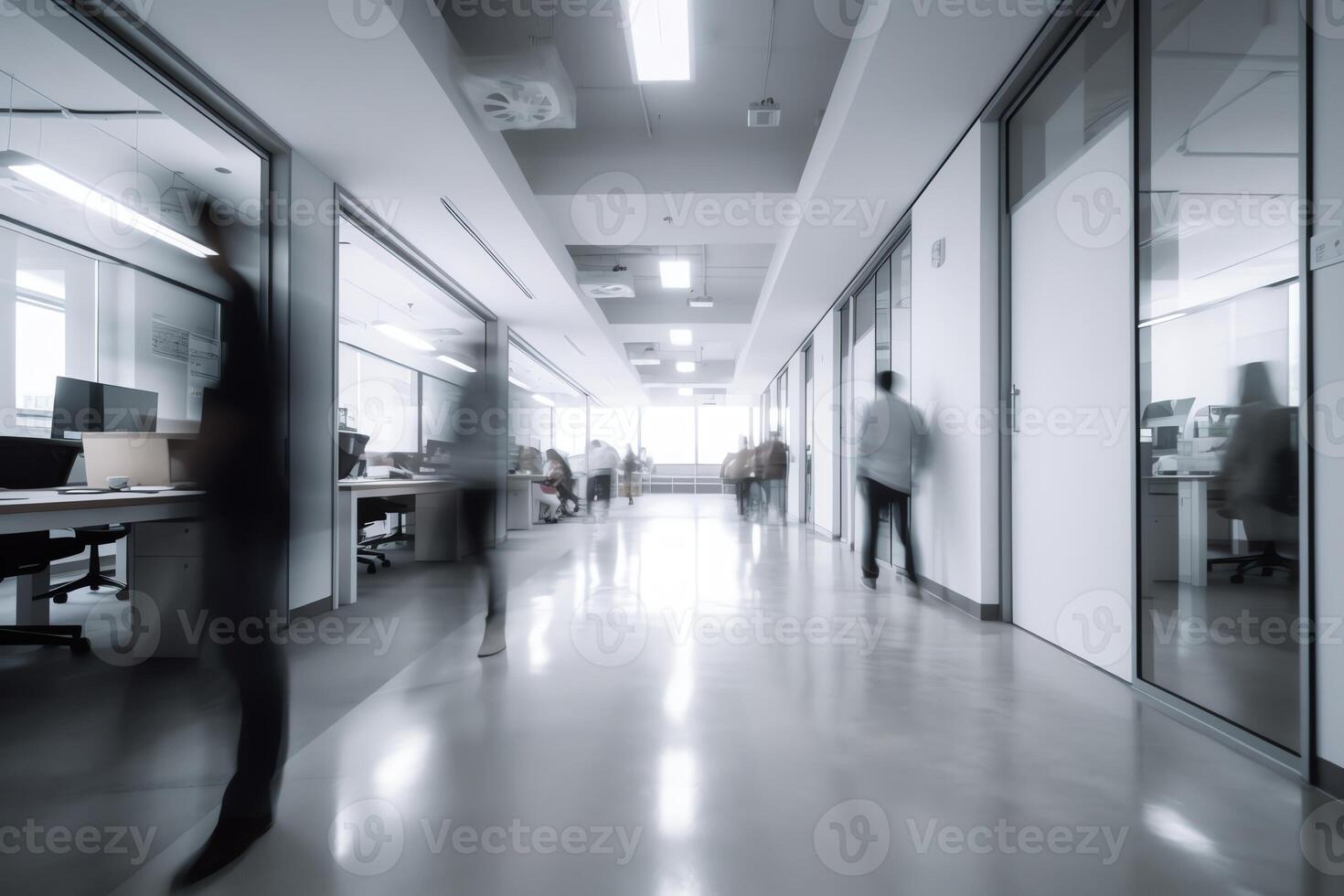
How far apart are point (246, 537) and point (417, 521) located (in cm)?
486

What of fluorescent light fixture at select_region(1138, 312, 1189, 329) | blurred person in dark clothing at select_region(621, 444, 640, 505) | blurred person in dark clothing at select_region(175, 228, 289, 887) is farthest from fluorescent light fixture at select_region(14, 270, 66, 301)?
blurred person in dark clothing at select_region(621, 444, 640, 505)

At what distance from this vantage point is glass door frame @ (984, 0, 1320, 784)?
1725 millimetres

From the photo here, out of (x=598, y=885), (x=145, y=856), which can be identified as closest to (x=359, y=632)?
(x=145, y=856)

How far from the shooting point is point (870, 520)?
482 cm

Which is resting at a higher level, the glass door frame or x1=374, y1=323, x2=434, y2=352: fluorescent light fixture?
x1=374, y1=323, x2=434, y2=352: fluorescent light fixture

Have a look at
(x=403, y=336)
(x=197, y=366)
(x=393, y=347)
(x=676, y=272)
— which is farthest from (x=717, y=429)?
(x=197, y=366)

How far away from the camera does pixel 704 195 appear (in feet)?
18.8

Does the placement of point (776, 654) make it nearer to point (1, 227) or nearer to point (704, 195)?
point (704, 195)

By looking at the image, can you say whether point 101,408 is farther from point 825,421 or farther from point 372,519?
point 825,421

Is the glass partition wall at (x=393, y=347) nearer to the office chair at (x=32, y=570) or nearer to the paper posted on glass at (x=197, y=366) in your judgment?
the paper posted on glass at (x=197, y=366)

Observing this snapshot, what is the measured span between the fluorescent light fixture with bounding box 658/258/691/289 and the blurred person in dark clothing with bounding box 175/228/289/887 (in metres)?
6.52

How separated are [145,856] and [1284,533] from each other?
3.08 meters

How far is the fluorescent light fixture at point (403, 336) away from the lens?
8.89 metres

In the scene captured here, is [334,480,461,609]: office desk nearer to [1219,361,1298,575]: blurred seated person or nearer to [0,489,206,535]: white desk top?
[0,489,206,535]: white desk top
